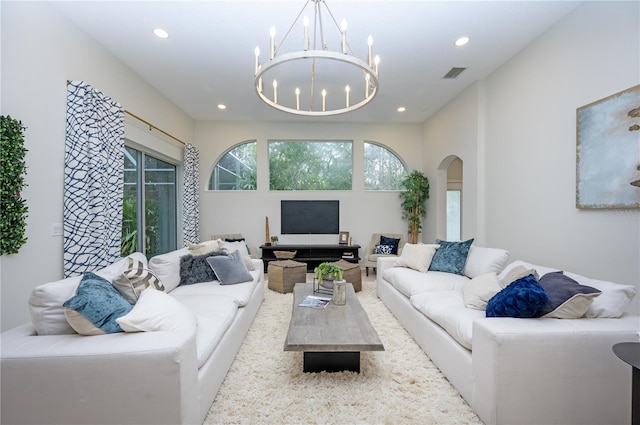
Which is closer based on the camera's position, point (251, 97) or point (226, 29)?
point (226, 29)

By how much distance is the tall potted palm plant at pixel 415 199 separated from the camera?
606cm

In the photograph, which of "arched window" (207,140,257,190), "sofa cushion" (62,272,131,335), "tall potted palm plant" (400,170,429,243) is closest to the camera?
"sofa cushion" (62,272,131,335)

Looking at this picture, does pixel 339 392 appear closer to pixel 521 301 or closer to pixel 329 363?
pixel 329 363

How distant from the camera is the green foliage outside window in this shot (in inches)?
85.2

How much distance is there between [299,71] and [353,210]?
312 centimetres

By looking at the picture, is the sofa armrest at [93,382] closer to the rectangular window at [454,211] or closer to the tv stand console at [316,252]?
the tv stand console at [316,252]

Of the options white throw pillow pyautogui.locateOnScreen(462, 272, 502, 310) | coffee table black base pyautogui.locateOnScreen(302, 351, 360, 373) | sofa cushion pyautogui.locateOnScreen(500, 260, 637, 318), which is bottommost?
coffee table black base pyautogui.locateOnScreen(302, 351, 360, 373)

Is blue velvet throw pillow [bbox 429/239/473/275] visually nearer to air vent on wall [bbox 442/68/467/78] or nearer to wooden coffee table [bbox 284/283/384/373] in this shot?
wooden coffee table [bbox 284/283/384/373]

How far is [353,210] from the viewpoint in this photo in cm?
635

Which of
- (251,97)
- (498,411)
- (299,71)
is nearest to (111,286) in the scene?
(498,411)

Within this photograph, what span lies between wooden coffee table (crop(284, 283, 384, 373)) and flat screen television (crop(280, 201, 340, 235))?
3.60 m

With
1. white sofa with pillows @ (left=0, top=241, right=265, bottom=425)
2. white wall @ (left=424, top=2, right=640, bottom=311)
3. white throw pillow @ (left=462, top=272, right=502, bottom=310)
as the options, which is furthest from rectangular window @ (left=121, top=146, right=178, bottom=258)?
white wall @ (left=424, top=2, right=640, bottom=311)

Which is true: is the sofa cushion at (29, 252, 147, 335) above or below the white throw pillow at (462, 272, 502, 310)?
above

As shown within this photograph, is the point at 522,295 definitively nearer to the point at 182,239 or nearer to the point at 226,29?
the point at 226,29
